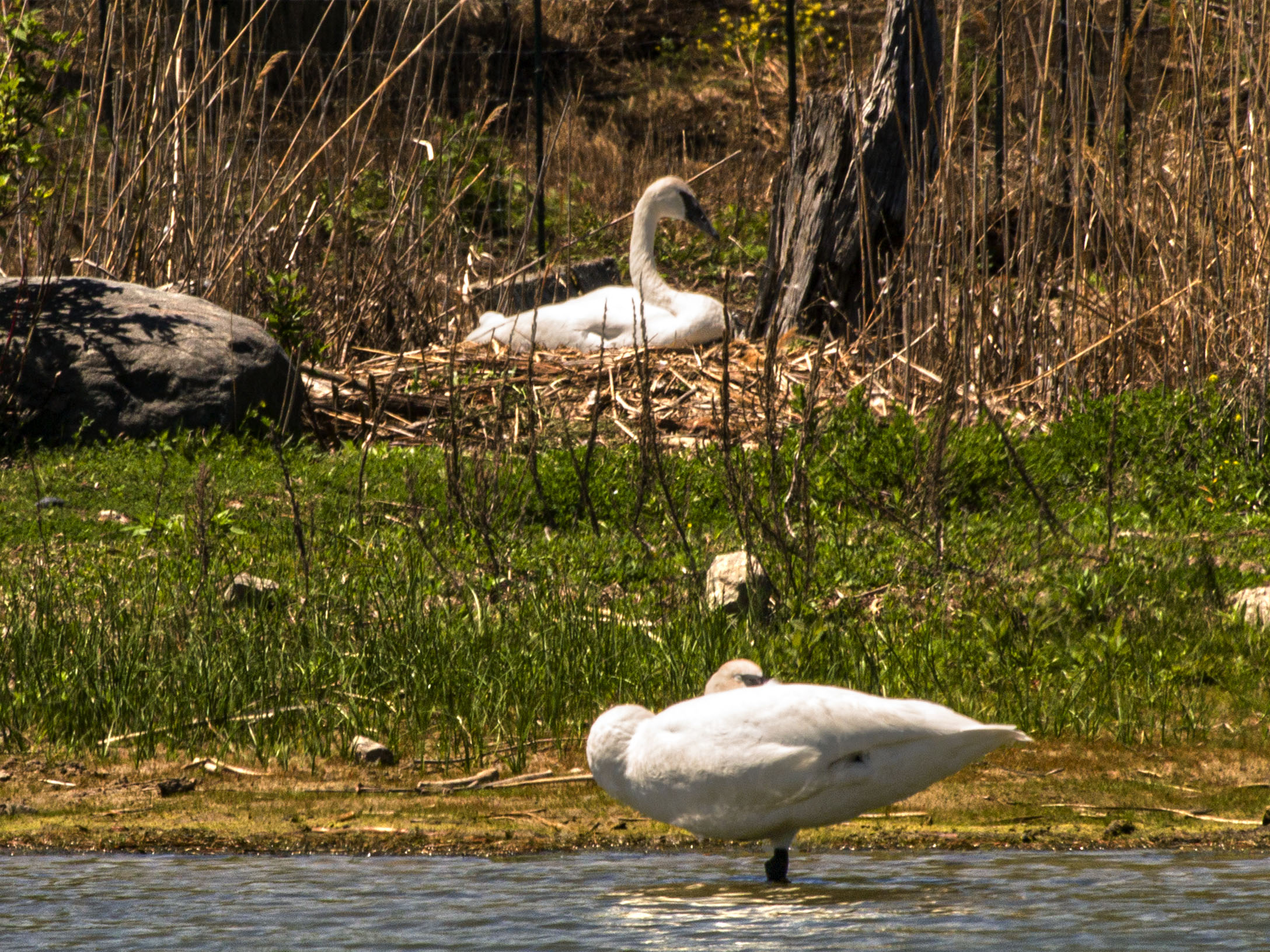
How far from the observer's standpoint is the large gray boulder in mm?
9812

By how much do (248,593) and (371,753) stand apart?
1.61 meters

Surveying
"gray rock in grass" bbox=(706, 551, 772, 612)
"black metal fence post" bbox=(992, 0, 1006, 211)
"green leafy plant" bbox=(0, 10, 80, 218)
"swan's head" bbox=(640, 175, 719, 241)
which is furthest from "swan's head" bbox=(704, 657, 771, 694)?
"swan's head" bbox=(640, 175, 719, 241)

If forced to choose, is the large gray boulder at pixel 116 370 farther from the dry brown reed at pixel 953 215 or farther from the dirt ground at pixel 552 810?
the dirt ground at pixel 552 810

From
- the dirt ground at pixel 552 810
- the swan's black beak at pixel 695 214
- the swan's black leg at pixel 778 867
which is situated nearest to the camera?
the swan's black leg at pixel 778 867

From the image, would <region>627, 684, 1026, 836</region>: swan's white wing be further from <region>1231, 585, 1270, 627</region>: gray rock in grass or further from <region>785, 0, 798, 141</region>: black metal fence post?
<region>785, 0, 798, 141</region>: black metal fence post

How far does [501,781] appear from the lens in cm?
489

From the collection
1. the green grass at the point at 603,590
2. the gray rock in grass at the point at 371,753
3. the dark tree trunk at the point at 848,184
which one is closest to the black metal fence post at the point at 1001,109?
the dark tree trunk at the point at 848,184

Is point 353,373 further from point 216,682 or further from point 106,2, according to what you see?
point 216,682

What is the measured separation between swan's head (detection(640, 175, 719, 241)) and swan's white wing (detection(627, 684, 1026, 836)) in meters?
9.19

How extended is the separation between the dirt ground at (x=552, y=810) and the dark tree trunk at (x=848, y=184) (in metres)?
6.23

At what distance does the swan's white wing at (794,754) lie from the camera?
12.3 feet

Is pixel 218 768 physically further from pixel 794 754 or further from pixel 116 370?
pixel 116 370

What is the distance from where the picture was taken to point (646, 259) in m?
12.8

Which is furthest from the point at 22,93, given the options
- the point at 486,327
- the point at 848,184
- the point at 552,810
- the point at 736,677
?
the point at 736,677
